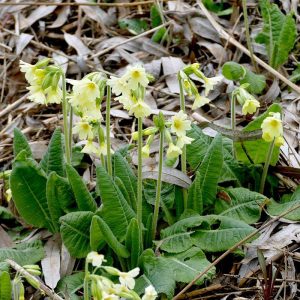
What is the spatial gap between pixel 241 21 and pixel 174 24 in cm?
48

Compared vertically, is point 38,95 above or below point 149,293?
above

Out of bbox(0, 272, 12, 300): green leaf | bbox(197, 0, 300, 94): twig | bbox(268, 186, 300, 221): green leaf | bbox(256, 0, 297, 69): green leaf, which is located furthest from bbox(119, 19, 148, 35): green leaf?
bbox(0, 272, 12, 300): green leaf

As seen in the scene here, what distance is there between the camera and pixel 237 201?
3277mm

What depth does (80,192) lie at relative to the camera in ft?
10.4

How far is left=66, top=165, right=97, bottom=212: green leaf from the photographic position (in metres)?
3.09

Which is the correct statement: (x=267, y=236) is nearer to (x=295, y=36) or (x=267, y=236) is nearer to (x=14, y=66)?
(x=295, y=36)

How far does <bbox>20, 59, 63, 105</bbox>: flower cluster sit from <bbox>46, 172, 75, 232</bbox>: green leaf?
0.39m

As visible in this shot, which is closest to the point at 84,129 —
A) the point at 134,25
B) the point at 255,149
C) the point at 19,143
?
the point at 19,143

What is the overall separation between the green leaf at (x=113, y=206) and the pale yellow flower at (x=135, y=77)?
1.46 feet

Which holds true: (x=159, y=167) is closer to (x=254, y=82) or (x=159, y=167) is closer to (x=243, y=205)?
(x=243, y=205)

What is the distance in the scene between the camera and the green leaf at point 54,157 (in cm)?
342

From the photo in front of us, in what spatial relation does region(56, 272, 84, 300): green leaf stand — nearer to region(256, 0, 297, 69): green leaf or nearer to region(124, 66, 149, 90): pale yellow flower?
region(124, 66, 149, 90): pale yellow flower

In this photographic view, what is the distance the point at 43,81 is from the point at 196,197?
0.88 metres

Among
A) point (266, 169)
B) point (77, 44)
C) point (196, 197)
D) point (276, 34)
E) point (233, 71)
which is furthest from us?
point (77, 44)
